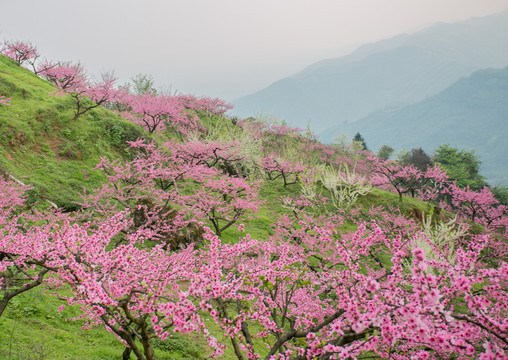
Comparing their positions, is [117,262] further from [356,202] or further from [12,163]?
[356,202]

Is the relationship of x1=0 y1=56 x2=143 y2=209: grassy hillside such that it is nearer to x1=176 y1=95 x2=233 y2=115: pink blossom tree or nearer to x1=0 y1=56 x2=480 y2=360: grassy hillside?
x1=0 y1=56 x2=480 y2=360: grassy hillside

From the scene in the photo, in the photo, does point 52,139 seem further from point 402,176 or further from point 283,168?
point 402,176

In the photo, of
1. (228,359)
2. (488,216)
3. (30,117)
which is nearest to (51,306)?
(228,359)

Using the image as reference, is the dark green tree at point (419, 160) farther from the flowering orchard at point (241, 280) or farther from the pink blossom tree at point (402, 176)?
the flowering orchard at point (241, 280)

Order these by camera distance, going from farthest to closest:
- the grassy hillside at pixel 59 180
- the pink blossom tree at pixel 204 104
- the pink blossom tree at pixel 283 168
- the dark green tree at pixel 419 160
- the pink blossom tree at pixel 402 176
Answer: the dark green tree at pixel 419 160 → the pink blossom tree at pixel 204 104 → the pink blossom tree at pixel 402 176 → the pink blossom tree at pixel 283 168 → the grassy hillside at pixel 59 180

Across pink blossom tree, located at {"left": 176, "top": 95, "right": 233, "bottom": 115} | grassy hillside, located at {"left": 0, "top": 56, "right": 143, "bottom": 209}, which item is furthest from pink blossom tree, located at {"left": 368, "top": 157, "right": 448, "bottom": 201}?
pink blossom tree, located at {"left": 176, "top": 95, "right": 233, "bottom": 115}

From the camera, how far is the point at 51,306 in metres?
8.36

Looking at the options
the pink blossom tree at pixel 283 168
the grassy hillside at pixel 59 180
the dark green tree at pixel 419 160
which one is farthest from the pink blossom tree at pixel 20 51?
the dark green tree at pixel 419 160

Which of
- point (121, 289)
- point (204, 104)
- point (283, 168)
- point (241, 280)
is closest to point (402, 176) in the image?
point (283, 168)

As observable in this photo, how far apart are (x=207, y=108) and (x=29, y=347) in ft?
142

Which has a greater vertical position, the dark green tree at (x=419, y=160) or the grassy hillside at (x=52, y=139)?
the grassy hillside at (x=52, y=139)

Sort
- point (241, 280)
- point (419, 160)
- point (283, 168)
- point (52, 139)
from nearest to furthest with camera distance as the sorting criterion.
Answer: point (241, 280) < point (52, 139) < point (283, 168) < point (419, 160)

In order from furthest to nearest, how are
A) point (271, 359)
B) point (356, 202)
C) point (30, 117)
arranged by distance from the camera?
point (356, 202) < point (30, 117) < point (271, 359)

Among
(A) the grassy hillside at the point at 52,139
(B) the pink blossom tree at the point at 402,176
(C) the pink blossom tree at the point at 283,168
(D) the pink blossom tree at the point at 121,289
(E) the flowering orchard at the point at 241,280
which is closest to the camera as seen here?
(E) the flowering orchard at the point at 241,280
